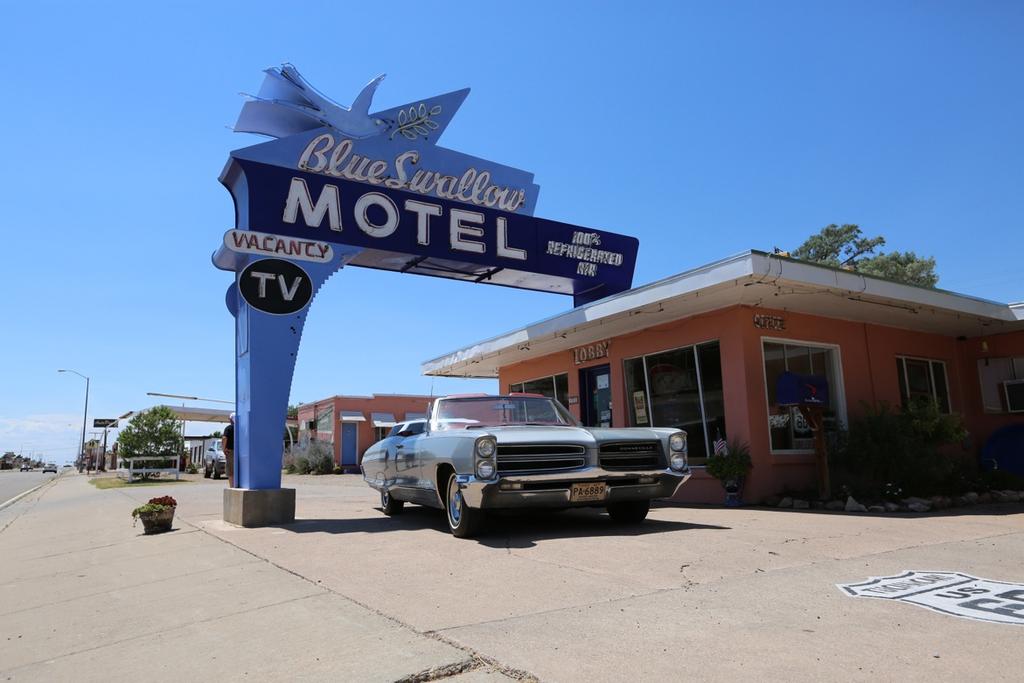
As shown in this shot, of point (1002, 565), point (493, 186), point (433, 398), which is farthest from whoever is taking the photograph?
point (493, 186)

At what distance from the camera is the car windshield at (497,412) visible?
823 cm

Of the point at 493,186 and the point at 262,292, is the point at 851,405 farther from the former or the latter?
the point at 262,292

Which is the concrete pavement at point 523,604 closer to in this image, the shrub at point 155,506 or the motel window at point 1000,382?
the shrub at point 155,506

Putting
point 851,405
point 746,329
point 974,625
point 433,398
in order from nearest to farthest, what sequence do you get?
point 974,625
point 433,398
point 746,329
point 851,405

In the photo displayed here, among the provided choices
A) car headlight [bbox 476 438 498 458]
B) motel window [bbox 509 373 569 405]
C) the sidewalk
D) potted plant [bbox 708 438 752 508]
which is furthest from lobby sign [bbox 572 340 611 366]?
the sidewalk

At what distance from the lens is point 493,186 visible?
1350 centimetres

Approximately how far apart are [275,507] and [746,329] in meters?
7.52

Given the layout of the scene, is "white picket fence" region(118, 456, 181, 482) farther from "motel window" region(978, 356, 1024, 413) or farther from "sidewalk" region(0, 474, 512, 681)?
"motel window" region(978, 356, 1024, 413)

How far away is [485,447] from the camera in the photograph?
22.1ft

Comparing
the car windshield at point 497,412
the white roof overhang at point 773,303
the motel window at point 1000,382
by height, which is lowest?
the car windshield at point 497,412

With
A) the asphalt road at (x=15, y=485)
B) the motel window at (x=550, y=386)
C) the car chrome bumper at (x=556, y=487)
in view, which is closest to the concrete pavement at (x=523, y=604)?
the car chrome bumper at (x=556, y=487)

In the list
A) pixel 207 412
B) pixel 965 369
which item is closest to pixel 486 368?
pixel 965 369

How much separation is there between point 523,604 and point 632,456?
3.39 m

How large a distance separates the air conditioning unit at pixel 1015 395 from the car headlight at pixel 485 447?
1152 cm
